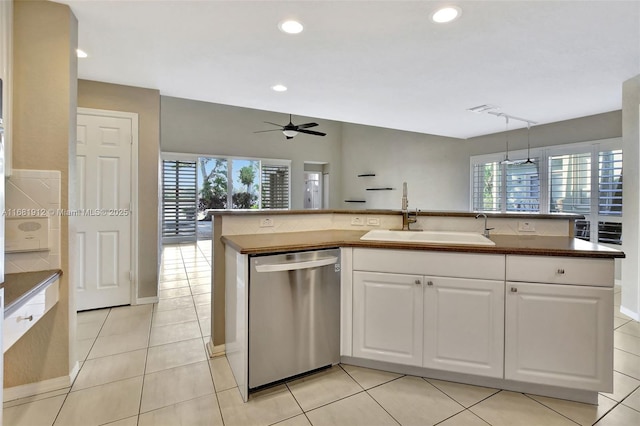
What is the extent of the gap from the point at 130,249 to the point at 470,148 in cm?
630

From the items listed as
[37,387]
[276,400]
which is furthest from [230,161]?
[276,400]

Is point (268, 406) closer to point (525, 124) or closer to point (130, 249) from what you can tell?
point (130, 249)

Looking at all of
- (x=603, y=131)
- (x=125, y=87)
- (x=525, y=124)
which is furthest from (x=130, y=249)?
(x=603, y=131)

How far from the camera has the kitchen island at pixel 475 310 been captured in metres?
1.65

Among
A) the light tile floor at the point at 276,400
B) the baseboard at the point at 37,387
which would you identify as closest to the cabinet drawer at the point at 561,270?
the light tile floor at the point at 276,400

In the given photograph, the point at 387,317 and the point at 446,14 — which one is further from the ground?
the point at 446,14

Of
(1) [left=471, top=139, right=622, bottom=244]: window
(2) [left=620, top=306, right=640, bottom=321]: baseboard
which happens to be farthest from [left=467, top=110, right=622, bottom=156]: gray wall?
(2) [left=620, top=306, right=640, bottom=321]: baseboard

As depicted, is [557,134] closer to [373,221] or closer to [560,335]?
[373,221]

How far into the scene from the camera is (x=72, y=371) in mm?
1918

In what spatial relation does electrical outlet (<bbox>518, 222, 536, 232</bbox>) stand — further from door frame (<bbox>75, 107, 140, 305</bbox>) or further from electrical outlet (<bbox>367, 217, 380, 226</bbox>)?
door frame (<bbox>75, 107, 140, 305</bbox>)

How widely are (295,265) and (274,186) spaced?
6.71 meters

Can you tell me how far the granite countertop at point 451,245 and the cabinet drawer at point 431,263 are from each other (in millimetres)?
38

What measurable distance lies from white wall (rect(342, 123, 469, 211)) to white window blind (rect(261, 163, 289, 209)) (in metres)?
2.01

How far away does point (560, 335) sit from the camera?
5.50ft
